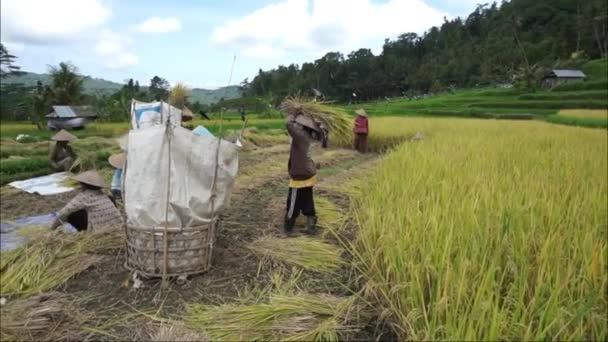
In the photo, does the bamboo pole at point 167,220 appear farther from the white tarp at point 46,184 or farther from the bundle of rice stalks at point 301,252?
the white tarp at point 46,184

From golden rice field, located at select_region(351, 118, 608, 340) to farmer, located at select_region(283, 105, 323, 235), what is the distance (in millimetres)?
460

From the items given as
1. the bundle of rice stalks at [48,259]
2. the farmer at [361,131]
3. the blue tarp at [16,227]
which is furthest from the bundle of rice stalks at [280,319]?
the farmer at [361,131]

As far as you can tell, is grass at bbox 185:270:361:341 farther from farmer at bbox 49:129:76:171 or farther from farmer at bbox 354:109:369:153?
farmer at bbox 354:109:369:153

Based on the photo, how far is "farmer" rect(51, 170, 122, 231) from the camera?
129 inches

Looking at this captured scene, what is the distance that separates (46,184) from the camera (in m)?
5.81

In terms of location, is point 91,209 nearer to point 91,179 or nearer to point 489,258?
point 91,179

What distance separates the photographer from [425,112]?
2130cm

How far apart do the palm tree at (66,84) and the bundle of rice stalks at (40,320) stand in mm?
14561

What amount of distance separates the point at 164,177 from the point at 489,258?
1770 millimetres

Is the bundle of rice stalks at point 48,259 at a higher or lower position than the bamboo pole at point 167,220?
lower

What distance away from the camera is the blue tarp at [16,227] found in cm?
338

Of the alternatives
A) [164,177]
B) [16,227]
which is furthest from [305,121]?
[16,227]

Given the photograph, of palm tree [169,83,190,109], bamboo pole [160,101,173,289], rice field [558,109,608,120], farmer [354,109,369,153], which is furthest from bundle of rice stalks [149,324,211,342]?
rice field [558,109,608,120]

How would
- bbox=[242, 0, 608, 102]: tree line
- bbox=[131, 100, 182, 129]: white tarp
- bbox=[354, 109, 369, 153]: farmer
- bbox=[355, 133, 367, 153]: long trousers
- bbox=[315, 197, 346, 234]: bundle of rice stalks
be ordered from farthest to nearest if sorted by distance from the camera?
bbox=[242, 0, 608, 102]: tree line, bbox=[355, 133, 367, 153]: long trousers, bbox=[354, 109, 369, 153]: farmer, bbox=[315, 197, 346, 234]: bundle of rice stalks, bbox=[131, 100, 182, 129]: white tarp
